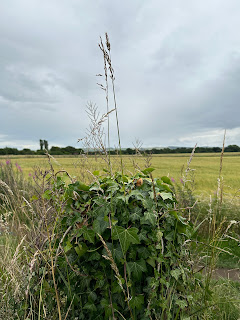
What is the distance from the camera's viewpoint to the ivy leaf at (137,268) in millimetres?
1663

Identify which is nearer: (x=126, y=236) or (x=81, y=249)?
(x=126, y=236)

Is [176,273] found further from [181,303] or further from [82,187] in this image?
[82,187]

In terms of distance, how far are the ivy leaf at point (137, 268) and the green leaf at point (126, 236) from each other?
0.13m

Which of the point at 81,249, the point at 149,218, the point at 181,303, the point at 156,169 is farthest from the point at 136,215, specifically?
the point at 156,169

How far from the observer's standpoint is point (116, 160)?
11.4 feet

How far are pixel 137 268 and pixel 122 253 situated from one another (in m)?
0.13

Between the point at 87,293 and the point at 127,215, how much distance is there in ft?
2.09

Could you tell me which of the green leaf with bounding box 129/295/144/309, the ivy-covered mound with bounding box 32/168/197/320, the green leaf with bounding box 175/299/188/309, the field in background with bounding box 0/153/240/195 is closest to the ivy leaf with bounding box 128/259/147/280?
the ivy-covered mound with bounding box 32/168/197/320

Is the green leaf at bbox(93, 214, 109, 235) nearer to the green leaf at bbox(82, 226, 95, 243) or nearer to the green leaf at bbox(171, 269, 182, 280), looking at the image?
the green leaf at bbox(82, 226, 95, 243)

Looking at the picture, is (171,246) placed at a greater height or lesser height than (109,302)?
greater

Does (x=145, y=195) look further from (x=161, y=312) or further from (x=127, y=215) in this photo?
(x=161, y=312)

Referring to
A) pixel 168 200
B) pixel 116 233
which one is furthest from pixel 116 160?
pixel 116 233

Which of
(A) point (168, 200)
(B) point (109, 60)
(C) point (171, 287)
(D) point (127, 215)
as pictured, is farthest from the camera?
(A) point (168, 200)

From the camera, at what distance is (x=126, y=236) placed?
161 centimetres
